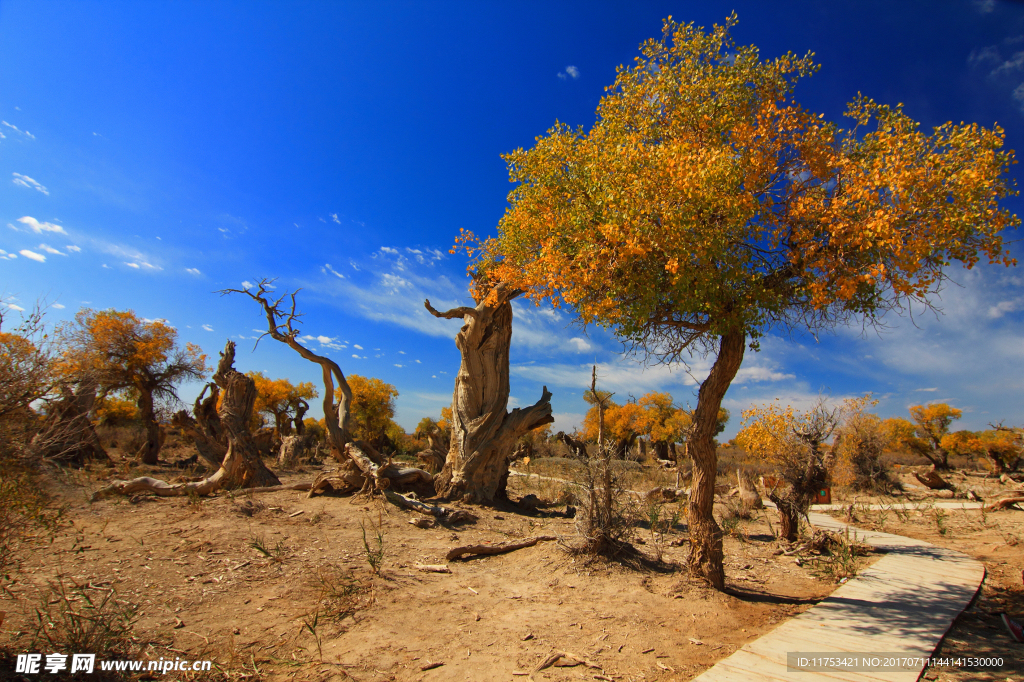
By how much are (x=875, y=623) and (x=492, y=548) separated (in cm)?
530

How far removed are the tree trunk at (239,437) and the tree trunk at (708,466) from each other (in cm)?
986

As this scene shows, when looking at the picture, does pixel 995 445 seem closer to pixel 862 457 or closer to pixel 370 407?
pixel 862 457

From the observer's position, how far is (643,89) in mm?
6816

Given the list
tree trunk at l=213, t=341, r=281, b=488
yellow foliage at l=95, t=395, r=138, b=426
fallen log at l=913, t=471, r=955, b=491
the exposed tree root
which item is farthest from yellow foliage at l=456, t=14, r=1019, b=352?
yellow foliage at l=95, t=395, r=138, b=426

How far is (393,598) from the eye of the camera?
5.97 metres

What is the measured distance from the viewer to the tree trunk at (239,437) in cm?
1086

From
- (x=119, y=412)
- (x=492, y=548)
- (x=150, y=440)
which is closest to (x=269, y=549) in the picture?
(x=492, y=548)

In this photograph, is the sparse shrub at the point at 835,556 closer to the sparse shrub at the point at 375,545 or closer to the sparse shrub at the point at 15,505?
the sparse shrub at the point at 375,545

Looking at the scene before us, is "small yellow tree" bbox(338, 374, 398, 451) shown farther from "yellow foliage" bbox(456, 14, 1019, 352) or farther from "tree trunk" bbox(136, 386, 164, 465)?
"yellow foliage" bbox(456, 14, 1019, 352)

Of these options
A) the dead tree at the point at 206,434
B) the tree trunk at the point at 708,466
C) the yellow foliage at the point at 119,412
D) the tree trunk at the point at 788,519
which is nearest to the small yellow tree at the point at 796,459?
the tree trunk at the point at 788,519

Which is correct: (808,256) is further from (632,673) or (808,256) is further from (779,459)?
(779,459)

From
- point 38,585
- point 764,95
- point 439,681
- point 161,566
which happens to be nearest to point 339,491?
point 161,566

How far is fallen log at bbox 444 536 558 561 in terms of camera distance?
766 cm

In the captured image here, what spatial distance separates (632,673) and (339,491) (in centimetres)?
856
